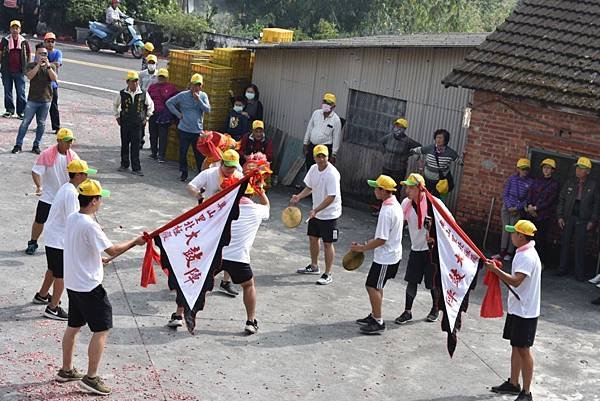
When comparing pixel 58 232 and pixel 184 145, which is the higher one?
pixel 184 145

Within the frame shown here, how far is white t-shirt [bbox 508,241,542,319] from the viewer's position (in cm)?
990

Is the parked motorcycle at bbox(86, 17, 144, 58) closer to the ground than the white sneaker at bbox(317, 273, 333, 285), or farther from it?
farther from it

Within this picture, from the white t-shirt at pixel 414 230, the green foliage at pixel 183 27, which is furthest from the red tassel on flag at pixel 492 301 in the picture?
the green foliage at pixel 183 27

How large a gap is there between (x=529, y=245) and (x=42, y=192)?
5647 millimetres

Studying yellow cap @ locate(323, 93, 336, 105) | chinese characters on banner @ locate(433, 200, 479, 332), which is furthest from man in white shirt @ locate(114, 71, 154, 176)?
chinese characters on banner @ locate(433, 200, 479, 332)

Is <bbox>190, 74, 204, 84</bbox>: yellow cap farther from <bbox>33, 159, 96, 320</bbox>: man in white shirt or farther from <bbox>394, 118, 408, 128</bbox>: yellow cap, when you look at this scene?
<bbox>33, 159, 96, 320</bbox>: man in white shirt

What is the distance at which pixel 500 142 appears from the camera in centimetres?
1534

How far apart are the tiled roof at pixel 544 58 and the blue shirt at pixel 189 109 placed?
4.46m

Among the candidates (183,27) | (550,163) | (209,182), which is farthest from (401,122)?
(183,27)

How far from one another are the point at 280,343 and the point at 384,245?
163 cm

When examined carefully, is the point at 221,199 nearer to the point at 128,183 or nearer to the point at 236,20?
the point at 128,183

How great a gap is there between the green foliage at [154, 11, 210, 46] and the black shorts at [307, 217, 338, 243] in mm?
20241

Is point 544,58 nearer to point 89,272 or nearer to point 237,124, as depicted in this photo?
point 237,124

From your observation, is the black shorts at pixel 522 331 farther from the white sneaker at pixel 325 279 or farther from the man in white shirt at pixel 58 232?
the man in white shirt at pixel 58 232
